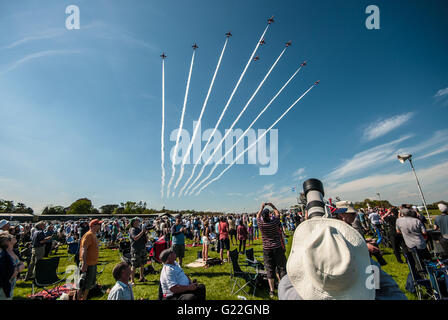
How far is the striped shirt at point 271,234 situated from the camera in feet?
18.8

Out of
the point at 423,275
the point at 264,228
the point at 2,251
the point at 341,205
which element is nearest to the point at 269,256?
the point at 264,228

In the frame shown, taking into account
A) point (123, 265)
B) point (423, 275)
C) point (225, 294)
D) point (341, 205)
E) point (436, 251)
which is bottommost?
point (225, 294)

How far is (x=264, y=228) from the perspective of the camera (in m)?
5.97

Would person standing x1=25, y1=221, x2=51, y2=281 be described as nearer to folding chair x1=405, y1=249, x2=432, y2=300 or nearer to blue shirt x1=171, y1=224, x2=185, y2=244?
blue shirt x1=171, y1=224, x2=185, y2=244

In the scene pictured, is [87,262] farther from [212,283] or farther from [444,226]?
[444,226]

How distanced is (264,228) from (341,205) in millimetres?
2698

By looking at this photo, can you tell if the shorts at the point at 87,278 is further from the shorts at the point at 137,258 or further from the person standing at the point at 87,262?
the shorts at the point at 137,258

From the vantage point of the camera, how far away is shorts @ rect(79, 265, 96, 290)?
5.29m

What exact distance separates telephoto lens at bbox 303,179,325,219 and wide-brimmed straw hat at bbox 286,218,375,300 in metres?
0.37

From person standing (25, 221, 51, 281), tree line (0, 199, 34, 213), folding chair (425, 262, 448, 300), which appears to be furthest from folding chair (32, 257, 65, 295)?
tree line (0, 199, 34, 213)

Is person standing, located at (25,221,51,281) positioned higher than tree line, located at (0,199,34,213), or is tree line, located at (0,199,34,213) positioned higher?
tree line, located at (0,199,34,213)
